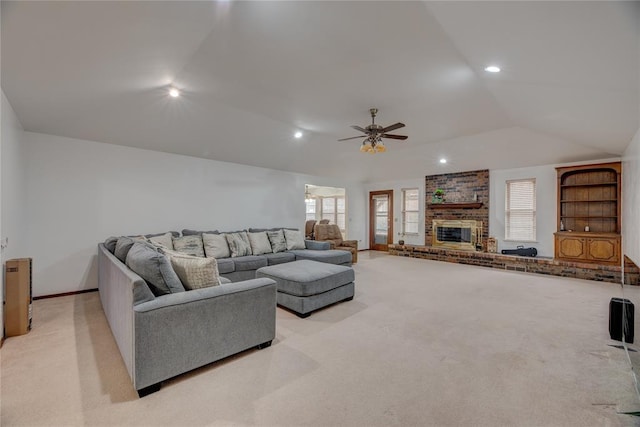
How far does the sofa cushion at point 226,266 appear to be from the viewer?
4570 mm

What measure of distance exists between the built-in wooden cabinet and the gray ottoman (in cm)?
508

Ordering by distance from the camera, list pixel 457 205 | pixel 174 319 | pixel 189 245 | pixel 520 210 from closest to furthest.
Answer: pixel 174 319
pixel 189 245
pixel 520 210
pixel 457 205

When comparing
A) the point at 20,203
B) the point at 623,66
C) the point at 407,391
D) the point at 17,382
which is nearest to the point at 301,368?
the point at 407,391

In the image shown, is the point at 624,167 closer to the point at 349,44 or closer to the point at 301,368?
the point at 349,44

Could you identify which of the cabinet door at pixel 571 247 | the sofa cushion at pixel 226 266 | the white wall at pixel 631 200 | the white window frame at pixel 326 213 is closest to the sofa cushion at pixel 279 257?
the sofa cushion at pixel 226 266

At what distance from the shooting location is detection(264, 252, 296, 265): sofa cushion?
17.1ft

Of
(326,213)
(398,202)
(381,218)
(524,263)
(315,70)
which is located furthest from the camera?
(326,213)

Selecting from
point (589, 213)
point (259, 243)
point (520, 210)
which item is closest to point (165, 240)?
point (259, 243)

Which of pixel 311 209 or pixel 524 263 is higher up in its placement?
pixel 311 209

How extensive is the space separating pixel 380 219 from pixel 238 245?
5693 mm

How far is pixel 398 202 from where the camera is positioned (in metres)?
9.01

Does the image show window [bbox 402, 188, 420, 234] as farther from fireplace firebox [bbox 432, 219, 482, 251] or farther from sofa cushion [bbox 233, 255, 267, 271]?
sofa cushion [bbox 233, 255, 267, 271]

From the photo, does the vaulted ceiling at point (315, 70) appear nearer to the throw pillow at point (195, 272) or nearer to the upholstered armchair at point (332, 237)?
the throw pillow at point (195, 272)

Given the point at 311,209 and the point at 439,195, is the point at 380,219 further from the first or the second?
the point at 311,209
